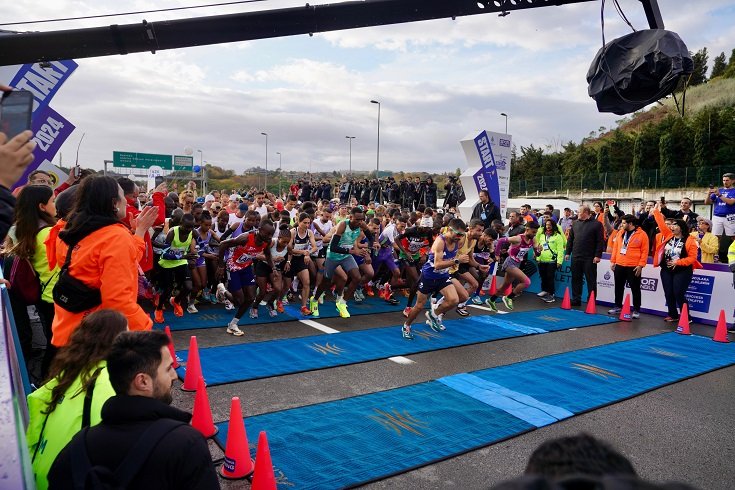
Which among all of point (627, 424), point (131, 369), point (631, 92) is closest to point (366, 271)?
point (627, 424)

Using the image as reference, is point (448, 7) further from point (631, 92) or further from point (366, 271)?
point (366, 271)

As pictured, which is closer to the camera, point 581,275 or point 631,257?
point 631,257

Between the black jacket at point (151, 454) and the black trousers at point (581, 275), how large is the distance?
1067 cm

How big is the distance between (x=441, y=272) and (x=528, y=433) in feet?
12.4

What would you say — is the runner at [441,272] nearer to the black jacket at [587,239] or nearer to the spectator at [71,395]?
the black jacket at [587,239]

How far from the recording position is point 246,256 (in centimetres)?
813

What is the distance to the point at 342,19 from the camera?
4.68 meters

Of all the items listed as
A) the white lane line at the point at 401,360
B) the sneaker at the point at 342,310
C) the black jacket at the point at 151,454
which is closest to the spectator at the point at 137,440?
the black jacket at the point at 151,454

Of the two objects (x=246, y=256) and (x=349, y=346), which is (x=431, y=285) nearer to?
(x=349, y=346)

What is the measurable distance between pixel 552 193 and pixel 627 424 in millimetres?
47271

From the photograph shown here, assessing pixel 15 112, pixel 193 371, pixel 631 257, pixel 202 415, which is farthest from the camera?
pixel 631 257

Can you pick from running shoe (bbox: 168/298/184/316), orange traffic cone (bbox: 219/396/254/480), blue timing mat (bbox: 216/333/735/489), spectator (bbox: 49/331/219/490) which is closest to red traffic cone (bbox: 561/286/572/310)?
blue timing mat (bbox: 216/333/735/489)

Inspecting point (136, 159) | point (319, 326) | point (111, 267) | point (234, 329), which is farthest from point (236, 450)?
point (136, 159)

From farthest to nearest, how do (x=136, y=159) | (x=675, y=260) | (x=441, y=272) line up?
1. (x=136, y=159)
2. (x=675, y=260)
3. (x=441, y=272)
